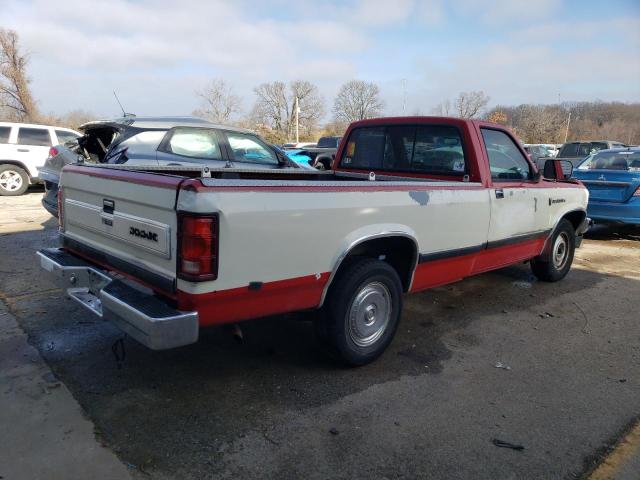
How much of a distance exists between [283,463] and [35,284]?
3.97m

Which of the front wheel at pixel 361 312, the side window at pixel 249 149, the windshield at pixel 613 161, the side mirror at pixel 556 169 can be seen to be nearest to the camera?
the front wheel at pixel 361 312

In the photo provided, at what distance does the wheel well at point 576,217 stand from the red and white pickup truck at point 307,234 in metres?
1.21

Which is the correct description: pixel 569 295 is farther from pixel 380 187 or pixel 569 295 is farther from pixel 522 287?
pixel 380 187

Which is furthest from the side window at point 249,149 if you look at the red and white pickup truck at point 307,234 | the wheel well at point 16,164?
the wheel well at point 16,164

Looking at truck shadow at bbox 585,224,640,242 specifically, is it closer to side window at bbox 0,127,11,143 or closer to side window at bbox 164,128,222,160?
side window at bbox 164,128,222,160

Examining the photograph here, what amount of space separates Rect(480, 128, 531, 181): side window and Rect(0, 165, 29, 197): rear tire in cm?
1184

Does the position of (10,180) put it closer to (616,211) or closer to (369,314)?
(369,314)

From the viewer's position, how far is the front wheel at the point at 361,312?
3287mm

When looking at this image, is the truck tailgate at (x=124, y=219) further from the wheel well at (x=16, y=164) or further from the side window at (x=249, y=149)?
the wheel well at (x=16, y=164)

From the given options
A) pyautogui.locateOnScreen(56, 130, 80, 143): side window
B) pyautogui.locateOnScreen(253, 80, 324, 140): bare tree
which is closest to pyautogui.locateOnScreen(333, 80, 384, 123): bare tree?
pyautogui.locateOnScreen(253, 80, 324, 140): bare tree

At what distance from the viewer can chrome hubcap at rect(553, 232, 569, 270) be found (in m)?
5.96

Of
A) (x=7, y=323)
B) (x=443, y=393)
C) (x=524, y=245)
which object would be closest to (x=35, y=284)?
(x=7, y=323)

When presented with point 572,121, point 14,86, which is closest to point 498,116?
point 572,121

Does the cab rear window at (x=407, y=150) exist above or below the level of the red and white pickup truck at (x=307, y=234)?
above
